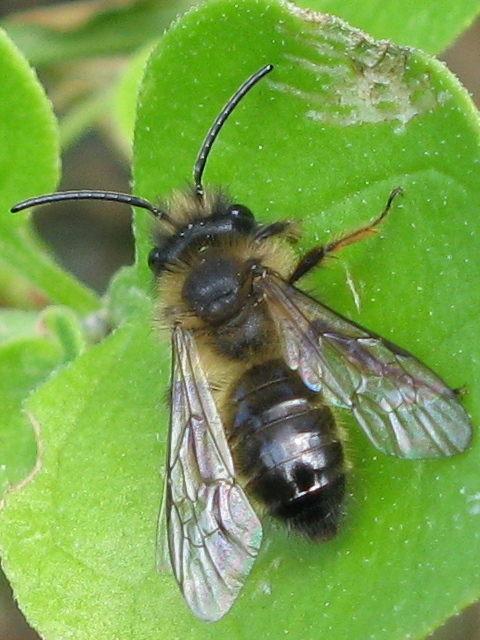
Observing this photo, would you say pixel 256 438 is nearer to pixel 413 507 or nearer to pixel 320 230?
pixel 413 507

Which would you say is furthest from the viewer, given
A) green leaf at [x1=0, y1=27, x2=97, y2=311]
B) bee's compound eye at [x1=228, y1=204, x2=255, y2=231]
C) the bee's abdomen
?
green leaf at [x1=0, y1=27, x2=97, y2=311]

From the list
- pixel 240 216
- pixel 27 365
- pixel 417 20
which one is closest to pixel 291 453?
pixel 240 216

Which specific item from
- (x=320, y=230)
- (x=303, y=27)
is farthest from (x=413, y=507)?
(x=303, y=27)

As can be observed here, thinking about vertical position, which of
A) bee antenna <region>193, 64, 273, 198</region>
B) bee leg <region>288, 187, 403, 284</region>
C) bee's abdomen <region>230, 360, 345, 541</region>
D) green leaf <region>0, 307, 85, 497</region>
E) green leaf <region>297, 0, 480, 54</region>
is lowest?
green leaf <region>0, 307, 85, 497</region>

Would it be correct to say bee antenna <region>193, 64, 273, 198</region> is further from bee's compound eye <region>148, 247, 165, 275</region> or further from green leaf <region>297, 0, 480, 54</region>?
green leaf <region>297, 0, 480, 54</region>

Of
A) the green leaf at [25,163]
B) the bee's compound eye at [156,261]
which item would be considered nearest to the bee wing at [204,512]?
the bee's compound eye at [156,261]

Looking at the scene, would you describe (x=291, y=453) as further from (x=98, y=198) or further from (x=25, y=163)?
(x=25, y=163)

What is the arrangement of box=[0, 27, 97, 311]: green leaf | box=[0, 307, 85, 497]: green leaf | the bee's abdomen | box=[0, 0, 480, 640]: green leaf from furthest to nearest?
box=[0, 307, 85, 497]: green leaf < box=[0, 27, 97, 311]: green leaf < the bee's abdomen < box=[0, 0, 480, 640]: green leaf

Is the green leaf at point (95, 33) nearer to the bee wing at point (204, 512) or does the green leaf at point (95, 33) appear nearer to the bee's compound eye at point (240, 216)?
the bee's compound eye at point (240, 216)

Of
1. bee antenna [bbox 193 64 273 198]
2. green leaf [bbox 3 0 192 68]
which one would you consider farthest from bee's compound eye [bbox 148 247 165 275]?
green leaf [bbox 3 0 192 68]
